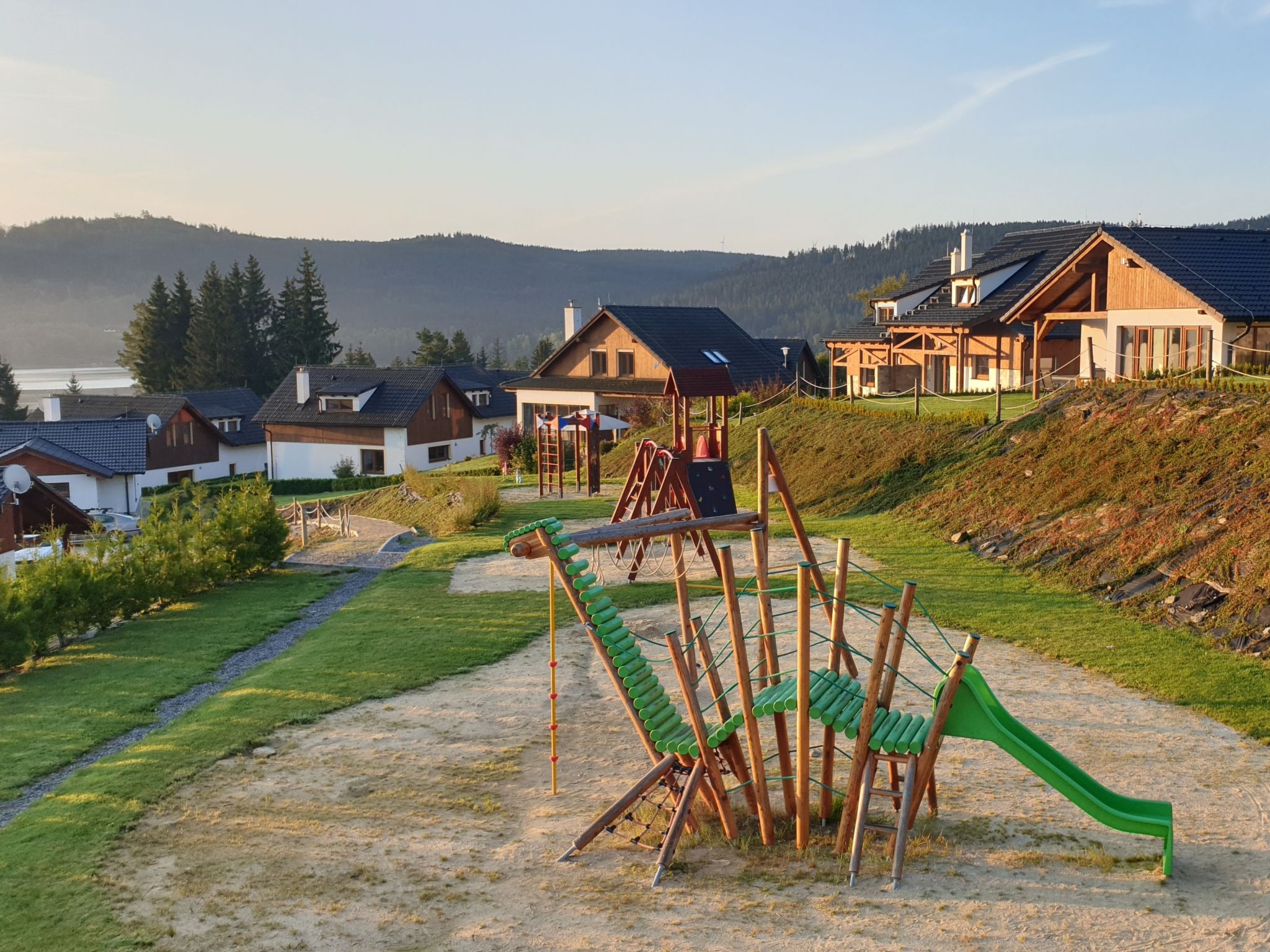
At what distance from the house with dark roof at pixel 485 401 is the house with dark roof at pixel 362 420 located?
7.11ft

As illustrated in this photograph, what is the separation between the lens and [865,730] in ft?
26.1

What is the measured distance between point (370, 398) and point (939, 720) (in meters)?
48.6

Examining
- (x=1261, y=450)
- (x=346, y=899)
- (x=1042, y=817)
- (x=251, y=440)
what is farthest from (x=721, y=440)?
(x=251, y=440)

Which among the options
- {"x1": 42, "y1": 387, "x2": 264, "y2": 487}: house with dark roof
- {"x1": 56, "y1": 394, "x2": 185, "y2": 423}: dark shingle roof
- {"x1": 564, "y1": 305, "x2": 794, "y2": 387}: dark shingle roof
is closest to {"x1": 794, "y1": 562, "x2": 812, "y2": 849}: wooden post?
{"x1": 564, "y1": 305, "x2": 794, "y2": 387}: dark shingle roof

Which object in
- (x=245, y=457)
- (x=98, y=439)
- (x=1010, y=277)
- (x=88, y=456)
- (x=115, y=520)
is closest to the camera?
(x=1010, y=277)

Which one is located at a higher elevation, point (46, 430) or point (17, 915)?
point (46, 430)

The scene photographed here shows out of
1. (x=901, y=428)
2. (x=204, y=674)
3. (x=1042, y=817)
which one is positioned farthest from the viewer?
(x=901, y=428)

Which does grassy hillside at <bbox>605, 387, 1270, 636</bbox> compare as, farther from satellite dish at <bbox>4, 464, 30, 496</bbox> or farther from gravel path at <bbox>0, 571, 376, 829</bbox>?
satellite dish at <bbox>4, 464, 30, 496</bbox>

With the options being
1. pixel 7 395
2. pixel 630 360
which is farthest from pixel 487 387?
pixel 7 395

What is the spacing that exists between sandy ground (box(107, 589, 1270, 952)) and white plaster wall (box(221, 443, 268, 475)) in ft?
174

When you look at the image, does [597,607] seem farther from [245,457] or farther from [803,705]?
[245,457]

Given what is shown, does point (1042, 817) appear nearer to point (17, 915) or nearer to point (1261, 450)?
point (17, 915)

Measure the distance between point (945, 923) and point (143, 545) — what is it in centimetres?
1615

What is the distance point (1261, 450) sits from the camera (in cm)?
1678
